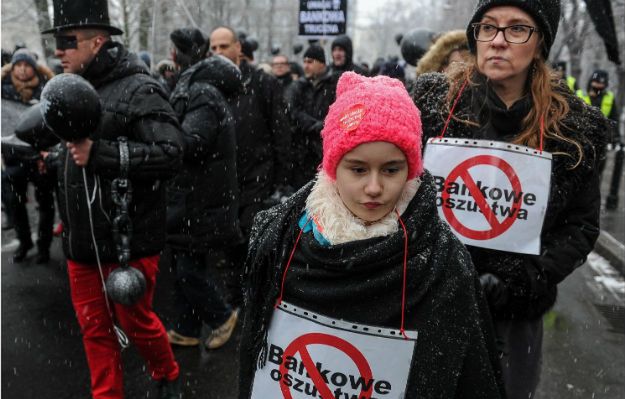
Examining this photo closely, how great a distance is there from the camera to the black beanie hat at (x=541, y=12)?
6.81 ft

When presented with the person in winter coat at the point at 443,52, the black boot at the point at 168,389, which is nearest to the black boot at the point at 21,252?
the black boot at the point at 168,389

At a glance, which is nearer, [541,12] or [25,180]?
[541,12]

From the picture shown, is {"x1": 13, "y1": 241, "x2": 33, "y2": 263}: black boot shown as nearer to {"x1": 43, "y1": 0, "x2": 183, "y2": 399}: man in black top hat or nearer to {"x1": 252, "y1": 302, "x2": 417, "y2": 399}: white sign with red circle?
{"x1": 43, "y1": 0, "x2": 183, "y2": 399}: man in black top hat

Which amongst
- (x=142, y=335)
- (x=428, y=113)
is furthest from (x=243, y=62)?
(x=428, y=113)

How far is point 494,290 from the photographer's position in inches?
81.0

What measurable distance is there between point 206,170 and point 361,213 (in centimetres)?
238

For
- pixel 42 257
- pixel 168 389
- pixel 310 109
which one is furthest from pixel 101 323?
pixel 310 109

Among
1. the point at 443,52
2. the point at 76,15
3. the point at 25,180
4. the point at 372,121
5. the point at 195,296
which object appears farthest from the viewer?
the point at 25,180

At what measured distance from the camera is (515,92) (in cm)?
221

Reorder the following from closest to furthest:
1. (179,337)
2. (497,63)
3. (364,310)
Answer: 1. (364,310)
2. (497,63)
3. (179,337)

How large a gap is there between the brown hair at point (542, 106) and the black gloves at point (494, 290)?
53cm

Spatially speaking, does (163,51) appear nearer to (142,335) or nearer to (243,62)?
(243,62)

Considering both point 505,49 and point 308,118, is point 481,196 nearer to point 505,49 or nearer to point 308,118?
point 505,49

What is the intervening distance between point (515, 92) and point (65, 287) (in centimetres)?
465
